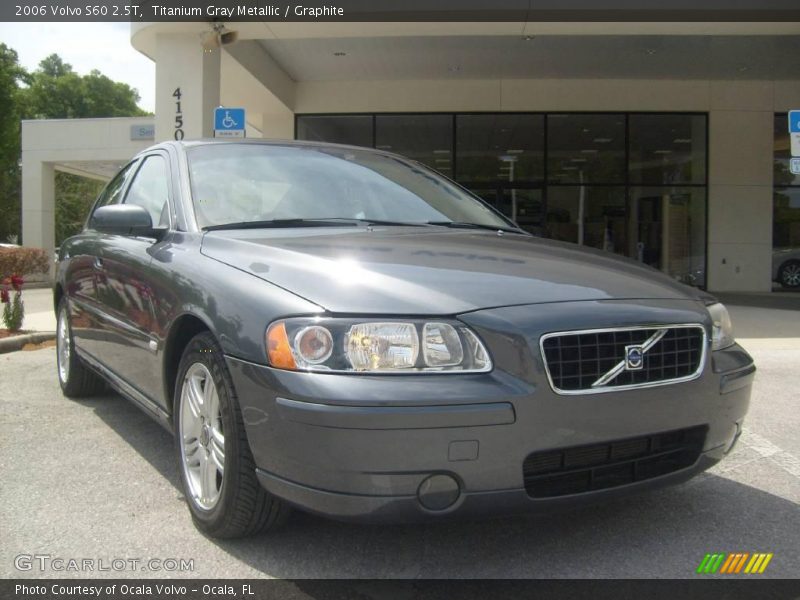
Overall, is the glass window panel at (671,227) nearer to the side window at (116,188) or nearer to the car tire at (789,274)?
the car tire at (789,274)

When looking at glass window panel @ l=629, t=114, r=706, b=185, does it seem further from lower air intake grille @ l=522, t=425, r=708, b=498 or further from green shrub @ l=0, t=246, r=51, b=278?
green shrub @ l=0, t=246, r=51, b=278

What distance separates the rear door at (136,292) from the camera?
331 centimetres

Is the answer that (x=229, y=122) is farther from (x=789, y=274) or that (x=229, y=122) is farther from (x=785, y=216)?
(x=789, y=274)

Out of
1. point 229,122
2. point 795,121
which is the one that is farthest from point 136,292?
Result: point 795,121

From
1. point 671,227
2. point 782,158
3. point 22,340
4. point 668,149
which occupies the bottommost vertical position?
point 22,340

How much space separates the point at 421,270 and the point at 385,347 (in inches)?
15.7

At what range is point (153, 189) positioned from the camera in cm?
400

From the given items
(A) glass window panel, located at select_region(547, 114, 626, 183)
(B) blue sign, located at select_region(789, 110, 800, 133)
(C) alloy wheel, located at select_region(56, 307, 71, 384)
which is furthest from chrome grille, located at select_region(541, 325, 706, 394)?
(A) glass window panel, located at select_region(547, 114, 626, 183)

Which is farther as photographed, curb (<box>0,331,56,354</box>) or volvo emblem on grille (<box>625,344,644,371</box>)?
curb (<box>0,331,56,354</box>)

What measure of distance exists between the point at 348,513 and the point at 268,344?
1.92 feet

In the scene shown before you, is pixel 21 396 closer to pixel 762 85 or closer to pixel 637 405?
pixel 637 405

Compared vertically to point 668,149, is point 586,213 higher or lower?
lower

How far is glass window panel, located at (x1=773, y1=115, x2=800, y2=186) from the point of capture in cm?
1684

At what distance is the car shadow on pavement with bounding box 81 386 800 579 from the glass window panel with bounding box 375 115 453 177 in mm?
14348
